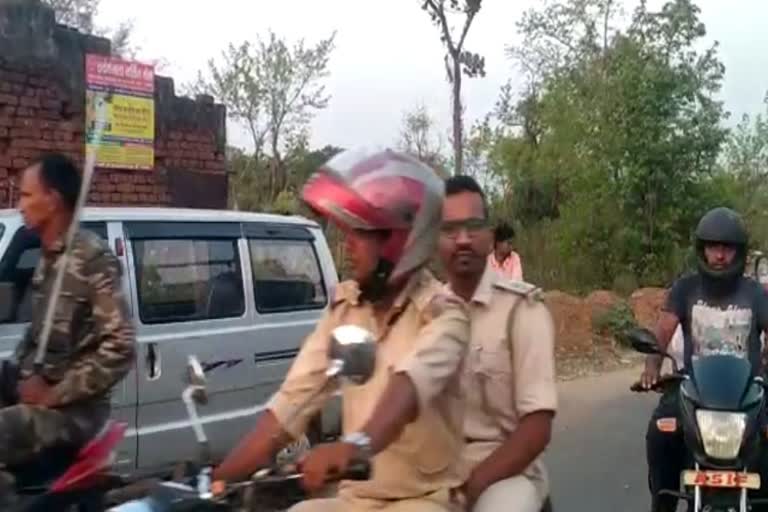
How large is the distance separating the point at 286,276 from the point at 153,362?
4.77 ft

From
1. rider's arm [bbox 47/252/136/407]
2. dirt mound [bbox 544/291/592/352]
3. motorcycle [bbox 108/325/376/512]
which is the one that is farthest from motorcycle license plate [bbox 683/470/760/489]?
dirt mound [bbox 544/291/592/352]

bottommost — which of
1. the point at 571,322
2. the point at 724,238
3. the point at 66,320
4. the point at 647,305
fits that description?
the point at 571,322

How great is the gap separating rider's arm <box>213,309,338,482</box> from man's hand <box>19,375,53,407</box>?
1.34 meters

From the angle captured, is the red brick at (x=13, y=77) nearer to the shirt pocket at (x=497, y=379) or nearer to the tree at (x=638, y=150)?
the shirt pocket at (x=497, y=379)

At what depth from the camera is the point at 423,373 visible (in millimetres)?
2854

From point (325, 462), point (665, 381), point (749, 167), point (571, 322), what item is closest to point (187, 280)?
point (665, 381)

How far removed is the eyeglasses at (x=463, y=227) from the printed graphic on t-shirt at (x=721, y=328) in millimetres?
2347

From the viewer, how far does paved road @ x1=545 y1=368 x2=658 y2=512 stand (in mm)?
8914

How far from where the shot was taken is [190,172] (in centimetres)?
1357

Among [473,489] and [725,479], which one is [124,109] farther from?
[473,489]

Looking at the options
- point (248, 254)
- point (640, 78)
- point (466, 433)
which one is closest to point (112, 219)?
point (248, 254)

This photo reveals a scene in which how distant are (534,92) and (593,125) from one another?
8.53m

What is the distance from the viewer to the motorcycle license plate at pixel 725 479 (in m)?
5.06

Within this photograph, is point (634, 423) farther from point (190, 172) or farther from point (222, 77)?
point (222, 77)
